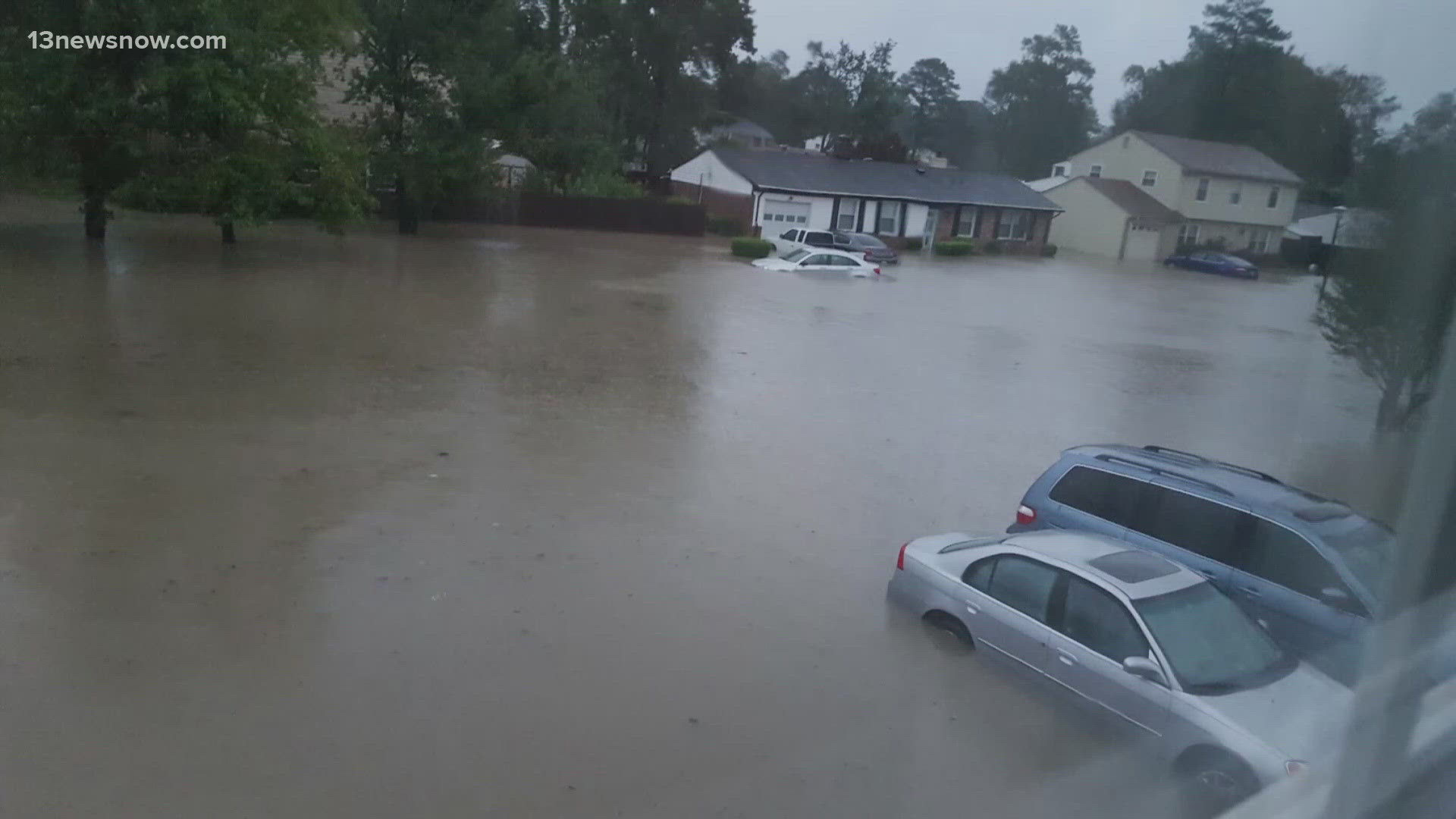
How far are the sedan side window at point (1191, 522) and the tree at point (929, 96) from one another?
297 cm

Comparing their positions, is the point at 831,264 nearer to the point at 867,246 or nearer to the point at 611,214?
the point at 867,246

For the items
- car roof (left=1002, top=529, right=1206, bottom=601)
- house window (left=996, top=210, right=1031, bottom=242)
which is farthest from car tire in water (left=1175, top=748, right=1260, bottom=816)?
house window (left=996, top=210, right=1031, bottom=242)

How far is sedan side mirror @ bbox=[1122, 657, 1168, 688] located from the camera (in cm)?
473

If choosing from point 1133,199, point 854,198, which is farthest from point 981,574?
point 854,198

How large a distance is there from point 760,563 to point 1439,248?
16.4ft

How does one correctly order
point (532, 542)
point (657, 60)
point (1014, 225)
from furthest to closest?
point (657, 60) → point (1014, 225) → point (532, 542)

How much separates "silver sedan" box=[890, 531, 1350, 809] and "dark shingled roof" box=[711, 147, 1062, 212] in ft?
25.1

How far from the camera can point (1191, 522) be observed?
610 cm

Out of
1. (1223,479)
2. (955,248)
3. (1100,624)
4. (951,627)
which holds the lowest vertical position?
(951,627)

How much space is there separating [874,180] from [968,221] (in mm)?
3402

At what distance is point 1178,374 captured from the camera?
15.8 metres

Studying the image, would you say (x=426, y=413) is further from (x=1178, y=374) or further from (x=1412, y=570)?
(x=1178, y=374)

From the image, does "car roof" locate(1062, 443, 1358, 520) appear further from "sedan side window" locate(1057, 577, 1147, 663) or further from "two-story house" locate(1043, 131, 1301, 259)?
"two-story house" locate(1043, 131, 1301, 259)

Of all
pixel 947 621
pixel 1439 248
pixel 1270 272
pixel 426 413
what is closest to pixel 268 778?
pixel 947 621
